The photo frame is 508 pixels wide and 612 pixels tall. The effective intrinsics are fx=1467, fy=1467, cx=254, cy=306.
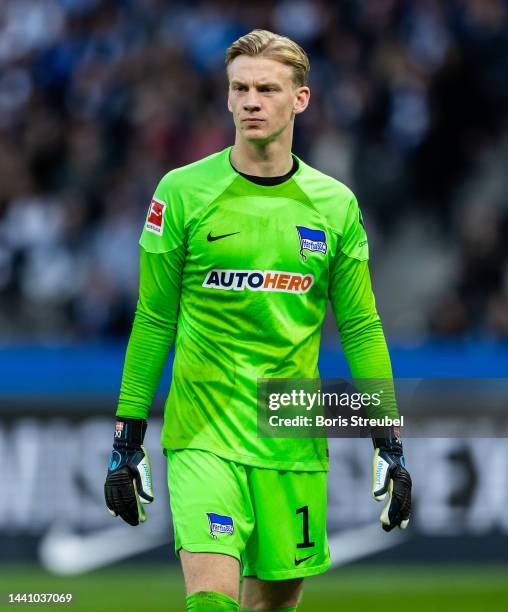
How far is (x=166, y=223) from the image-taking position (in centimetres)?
549

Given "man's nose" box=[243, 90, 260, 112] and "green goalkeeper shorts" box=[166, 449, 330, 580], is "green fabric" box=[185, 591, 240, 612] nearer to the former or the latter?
"green goalkeeper shorts" box=[166, 449, 330, 580]

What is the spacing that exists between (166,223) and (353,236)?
74cm

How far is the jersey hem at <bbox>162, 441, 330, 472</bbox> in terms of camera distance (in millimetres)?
5395

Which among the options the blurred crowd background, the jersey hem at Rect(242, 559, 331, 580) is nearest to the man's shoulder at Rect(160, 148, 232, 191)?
the jersey hem at Rect(242, 559, 331, 580)

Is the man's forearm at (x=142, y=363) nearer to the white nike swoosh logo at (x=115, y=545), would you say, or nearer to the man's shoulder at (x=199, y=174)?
the man's shoulder at (x=199, y=174)

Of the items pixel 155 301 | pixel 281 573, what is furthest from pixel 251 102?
pixel 281 573

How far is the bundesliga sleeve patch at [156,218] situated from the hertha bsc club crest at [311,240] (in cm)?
51

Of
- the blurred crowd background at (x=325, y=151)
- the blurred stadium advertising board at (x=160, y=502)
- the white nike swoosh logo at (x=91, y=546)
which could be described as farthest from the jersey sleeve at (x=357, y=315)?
the blurred crowd background at (x=325, y=151)

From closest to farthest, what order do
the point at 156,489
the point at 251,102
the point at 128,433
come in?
the point at 251,102 < the point at 128,433 < the point at 156,489

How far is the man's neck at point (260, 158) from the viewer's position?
18.2 ft

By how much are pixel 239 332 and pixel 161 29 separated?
8.61 m

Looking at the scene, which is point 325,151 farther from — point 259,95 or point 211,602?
point 211,602

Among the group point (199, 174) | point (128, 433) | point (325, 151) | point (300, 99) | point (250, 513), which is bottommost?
point (250, 513)

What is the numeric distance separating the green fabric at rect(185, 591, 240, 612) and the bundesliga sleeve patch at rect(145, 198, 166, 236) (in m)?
1.35
